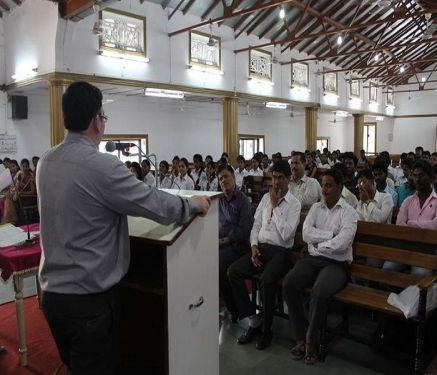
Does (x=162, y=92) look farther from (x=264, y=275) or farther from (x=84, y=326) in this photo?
(x=84, y=326)

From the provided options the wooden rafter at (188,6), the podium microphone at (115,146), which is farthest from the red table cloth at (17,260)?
the wooden rafter at (188,6)

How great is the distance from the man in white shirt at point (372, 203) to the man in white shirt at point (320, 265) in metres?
0.64

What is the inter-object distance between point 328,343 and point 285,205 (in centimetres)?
105

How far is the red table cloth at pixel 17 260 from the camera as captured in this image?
2.48 meters

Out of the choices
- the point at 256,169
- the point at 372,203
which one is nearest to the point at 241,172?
the point at 256,169

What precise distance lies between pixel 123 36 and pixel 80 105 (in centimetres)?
683

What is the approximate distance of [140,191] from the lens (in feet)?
4.74

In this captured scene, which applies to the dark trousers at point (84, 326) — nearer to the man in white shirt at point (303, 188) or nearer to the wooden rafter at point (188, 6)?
the man in white shirt at point (303, 188)

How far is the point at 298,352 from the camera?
273 centimetres

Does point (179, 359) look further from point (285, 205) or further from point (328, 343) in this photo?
point (285, 205)

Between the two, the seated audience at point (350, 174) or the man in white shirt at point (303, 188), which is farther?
the seated audience at point (350, 174)

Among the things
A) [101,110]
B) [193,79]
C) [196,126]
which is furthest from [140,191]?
[196,126]

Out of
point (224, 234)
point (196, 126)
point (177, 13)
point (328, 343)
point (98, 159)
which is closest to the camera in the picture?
point (98, 159)

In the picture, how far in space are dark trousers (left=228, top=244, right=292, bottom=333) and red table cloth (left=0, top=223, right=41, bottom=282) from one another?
1.40 meters
